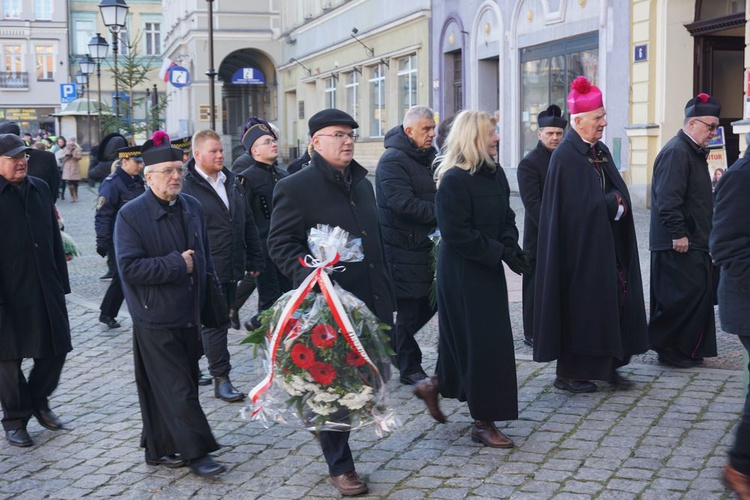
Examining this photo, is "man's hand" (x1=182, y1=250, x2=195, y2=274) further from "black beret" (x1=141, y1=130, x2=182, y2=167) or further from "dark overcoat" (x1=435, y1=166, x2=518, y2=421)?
"dark overcoat" (x1=435, y1=166, x2=518, y2=421)

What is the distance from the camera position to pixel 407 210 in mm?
7051

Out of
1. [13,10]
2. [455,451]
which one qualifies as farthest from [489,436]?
[13,10]

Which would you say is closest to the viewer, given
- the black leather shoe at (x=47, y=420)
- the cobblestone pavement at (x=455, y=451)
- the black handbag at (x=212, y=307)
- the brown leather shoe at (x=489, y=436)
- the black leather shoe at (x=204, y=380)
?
the cobblestone pavement at (x=455, y=451)

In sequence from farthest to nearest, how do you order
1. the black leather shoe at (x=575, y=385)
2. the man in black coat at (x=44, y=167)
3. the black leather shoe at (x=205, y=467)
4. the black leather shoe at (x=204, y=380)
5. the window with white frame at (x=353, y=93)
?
the window with white frame at (x=353, y=93) < the man in black coat at (x=44, y=167) < the black leather shoe at (x=204, y=380) < the black leather shoe at (x=575, y=385) < the black leather shoe at (x=205, y=467)

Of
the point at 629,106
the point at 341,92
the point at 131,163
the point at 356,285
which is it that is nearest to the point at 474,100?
the point at 629,106

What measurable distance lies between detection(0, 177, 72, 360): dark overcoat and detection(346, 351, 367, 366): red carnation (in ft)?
7.48

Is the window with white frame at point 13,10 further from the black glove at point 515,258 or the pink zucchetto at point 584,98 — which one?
the black glove at point 515,258

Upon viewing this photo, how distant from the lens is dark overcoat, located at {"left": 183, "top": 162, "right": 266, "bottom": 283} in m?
7.35

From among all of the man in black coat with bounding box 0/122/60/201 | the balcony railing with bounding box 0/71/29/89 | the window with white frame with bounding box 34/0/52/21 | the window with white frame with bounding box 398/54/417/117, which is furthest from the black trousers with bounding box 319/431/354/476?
the window with white frame with bounding box 34/0/52/21

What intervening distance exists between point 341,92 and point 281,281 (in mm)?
28731

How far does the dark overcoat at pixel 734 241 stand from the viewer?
4.90 metres

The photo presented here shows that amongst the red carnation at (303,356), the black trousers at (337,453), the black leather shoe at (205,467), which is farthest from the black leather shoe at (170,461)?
the red carnation at (303,356)

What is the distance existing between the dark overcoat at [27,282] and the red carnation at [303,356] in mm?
2093

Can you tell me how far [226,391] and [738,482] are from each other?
139 inches
